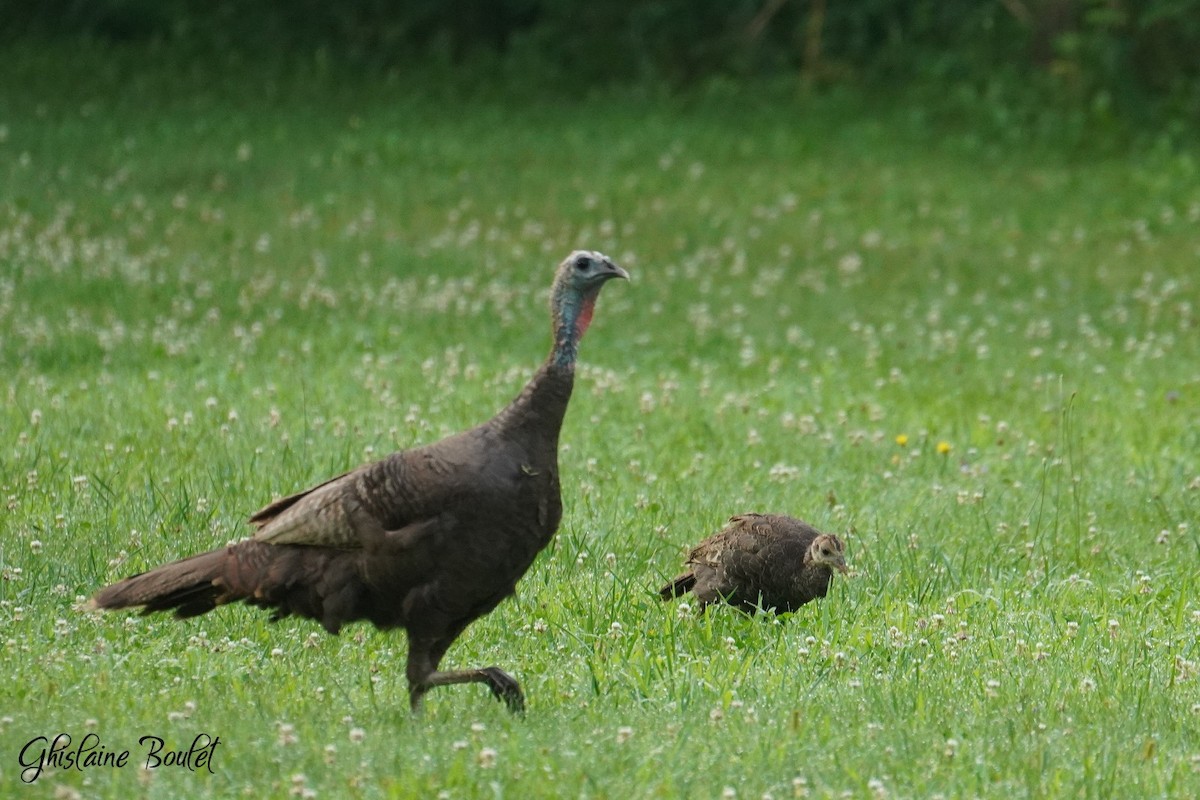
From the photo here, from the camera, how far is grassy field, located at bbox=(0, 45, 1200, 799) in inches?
198

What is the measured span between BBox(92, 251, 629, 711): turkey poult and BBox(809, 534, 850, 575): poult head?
4.88ft

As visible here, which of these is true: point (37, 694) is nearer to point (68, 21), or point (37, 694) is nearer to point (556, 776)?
point (556, 776)

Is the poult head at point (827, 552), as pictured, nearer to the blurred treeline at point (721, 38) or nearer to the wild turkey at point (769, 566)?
the wild turkey at point (769, 566)

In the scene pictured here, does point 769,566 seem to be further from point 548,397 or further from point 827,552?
point 548,397

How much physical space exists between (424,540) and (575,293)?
930mm

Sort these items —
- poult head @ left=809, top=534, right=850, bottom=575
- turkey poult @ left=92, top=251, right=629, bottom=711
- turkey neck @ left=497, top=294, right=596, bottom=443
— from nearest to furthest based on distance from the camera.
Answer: turkey poult @ left=92, top=251, right=629, bottom=711
turkey neck @ left=497, top=294, right=596, bottom=443
poult head @ left=809, top=534, right=850, bottom=575

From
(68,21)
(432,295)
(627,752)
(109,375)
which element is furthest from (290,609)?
(68,21)

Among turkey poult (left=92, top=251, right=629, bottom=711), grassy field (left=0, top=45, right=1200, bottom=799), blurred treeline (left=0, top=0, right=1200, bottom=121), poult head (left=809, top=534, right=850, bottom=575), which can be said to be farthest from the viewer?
blurred treeline (left=0, top=0, right=1200, bottom=121)

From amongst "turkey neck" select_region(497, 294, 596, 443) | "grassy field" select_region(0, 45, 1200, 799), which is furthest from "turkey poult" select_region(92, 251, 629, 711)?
"grassy field" select_region(0, 45, 1200, 799)

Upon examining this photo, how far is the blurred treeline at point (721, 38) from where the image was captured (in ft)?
67.1

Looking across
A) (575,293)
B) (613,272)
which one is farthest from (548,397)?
(613,272)

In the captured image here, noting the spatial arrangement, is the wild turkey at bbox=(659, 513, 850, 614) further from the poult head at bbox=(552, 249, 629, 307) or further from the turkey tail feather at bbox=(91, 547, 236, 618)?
the turkey tail feather at bbox=(91, 547, 236, 618)

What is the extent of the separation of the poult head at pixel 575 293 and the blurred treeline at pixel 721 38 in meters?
15.6

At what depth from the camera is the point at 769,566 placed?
666cm
